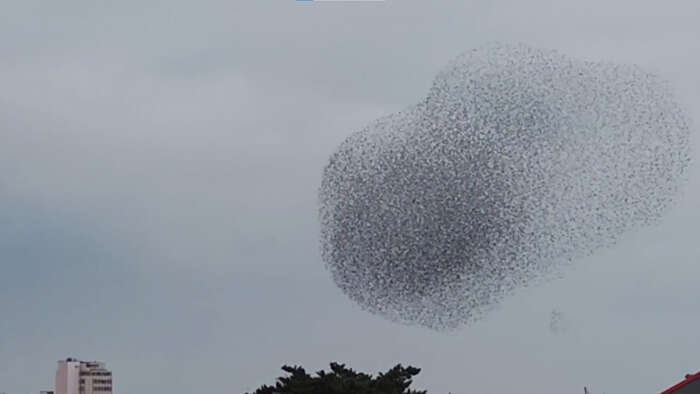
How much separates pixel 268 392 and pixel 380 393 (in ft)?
16.0

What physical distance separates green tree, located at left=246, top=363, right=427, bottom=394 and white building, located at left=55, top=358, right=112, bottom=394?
154 ft

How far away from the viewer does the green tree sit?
37344mm

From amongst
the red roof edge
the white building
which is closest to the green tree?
the red roof edge

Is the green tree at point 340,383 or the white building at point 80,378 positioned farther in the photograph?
the white building at point 80,378

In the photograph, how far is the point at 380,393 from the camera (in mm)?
37250

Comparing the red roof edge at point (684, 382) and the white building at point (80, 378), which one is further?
the white building at point (80, 378)

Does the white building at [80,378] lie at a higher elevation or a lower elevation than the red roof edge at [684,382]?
higher

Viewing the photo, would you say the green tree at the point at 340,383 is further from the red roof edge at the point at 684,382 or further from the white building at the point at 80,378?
the white building at the point at 80,378

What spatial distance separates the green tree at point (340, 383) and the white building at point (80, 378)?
46876 mm

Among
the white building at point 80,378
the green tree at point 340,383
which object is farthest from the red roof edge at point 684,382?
the white building at point 80,378

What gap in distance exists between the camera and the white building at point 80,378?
274 ft

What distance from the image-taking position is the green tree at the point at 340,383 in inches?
1470

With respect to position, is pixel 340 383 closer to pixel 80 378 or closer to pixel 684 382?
pixel 684 382

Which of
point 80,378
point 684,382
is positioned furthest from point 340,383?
point 80,378
